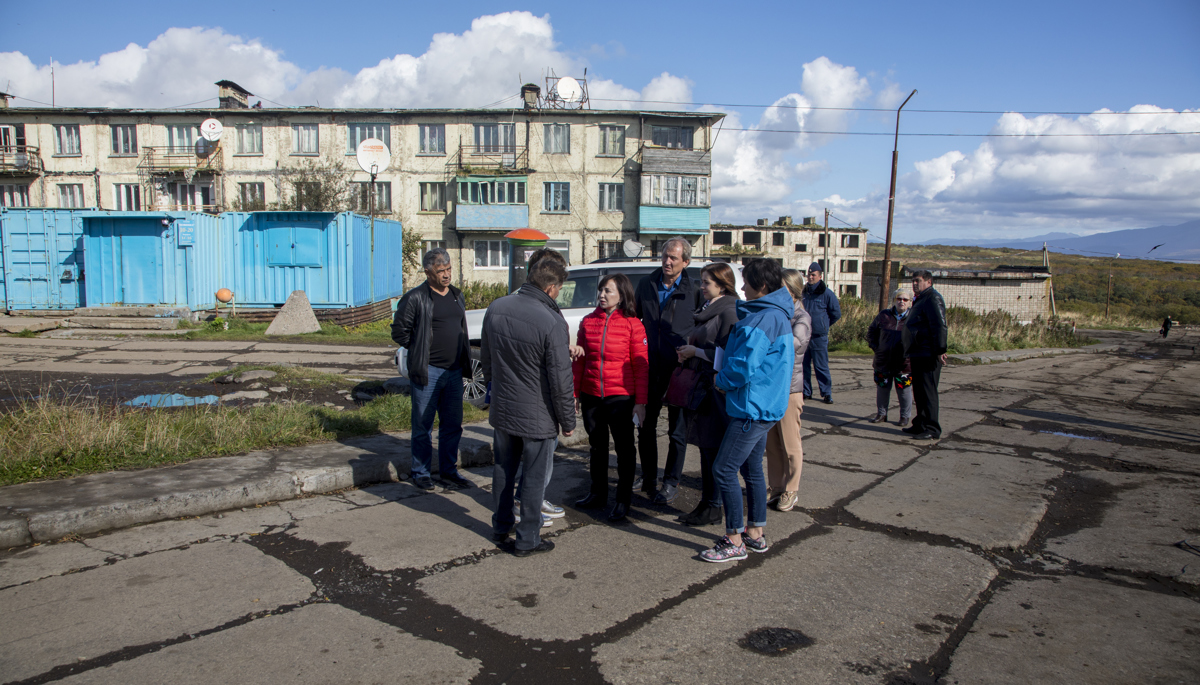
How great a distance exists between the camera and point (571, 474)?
587 centimetres

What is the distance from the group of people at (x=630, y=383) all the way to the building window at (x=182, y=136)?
38724mm

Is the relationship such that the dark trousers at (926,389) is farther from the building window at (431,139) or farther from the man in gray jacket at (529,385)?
the building window at (431,139)

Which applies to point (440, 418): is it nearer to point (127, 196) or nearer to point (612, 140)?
point (612, 140)

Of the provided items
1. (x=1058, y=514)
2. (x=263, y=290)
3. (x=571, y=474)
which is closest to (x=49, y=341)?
(x=263, y=290)

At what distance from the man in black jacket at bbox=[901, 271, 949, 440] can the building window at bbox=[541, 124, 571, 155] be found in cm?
3118

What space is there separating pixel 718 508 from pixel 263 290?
17081 mm

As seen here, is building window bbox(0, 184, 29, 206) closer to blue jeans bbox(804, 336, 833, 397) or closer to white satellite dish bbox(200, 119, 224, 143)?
white satellite dish bbox(200, 119, 224, 143)

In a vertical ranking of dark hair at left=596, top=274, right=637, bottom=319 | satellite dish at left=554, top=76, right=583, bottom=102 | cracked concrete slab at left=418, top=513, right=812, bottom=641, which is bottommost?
cracked concrete slab at left=418, top=513, right=812, bottom=641

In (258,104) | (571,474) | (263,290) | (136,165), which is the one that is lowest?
(571,474)

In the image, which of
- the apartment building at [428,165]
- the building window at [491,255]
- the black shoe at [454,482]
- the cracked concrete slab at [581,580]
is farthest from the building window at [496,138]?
the cracked concrete slab at [581,580]

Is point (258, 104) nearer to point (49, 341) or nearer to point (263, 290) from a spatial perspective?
point (263, 290)

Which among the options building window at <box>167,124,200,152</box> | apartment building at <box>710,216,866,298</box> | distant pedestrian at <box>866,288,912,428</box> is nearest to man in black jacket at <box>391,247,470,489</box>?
distant pedestrian at <box>866,288,912,428</box>

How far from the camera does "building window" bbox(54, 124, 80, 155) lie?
1425 inches

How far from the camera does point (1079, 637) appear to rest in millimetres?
3176
